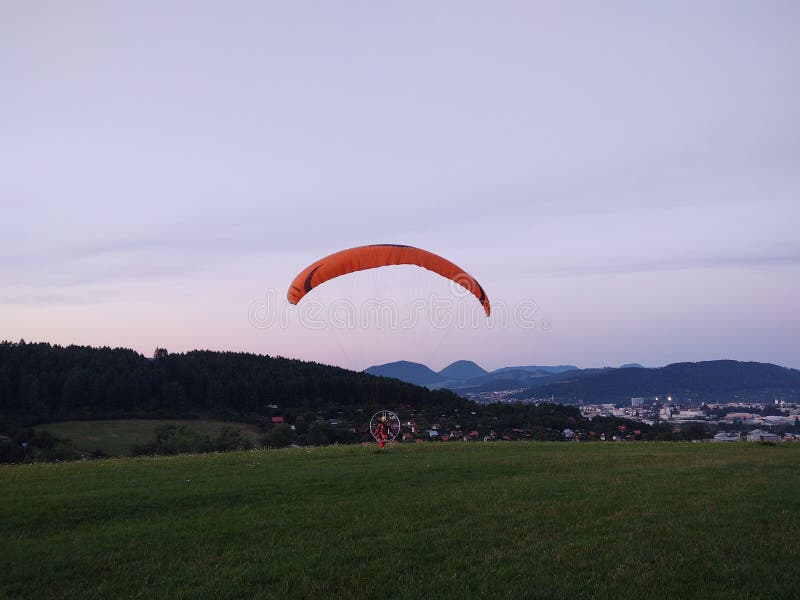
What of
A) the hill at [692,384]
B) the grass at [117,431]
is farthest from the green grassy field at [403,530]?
the hill at [692,384]

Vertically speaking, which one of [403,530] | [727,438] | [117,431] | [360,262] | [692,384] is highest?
[360,262]

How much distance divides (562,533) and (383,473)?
6.76m

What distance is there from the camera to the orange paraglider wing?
20781 millimetres

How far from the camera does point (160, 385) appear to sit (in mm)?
80000

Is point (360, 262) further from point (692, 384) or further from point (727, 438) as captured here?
point (692, 384)

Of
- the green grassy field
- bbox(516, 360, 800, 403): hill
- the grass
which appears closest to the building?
the green grassy field

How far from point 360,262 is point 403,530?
12.2m

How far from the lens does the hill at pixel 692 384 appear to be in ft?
417

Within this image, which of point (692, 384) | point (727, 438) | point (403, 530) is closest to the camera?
point (403, 530)

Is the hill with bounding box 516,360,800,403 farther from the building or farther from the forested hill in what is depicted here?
the building

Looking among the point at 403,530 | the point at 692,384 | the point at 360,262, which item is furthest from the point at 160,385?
the point at 692,384

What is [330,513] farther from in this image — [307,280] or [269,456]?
[307,280]

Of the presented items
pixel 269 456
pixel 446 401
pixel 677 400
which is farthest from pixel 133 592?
pixel 677 400

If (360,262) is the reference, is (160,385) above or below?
below
